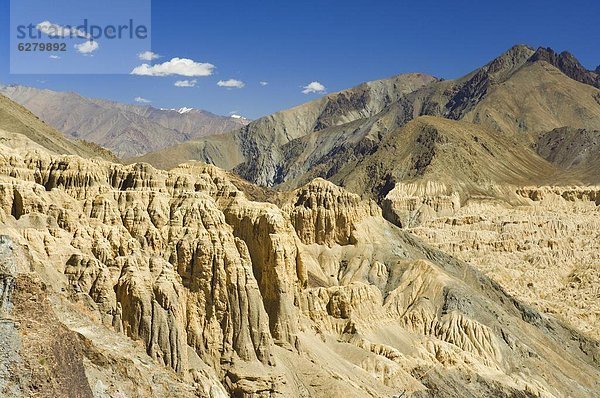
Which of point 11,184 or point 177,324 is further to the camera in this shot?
point 11,184

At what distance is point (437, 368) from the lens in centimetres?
5619

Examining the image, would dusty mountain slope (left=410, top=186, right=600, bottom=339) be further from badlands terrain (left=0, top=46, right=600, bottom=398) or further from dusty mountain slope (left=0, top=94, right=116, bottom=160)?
dusty mountain slope (left=0, top=94, right=116, bottom=160)

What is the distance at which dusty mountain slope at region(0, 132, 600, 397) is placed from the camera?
31.9 m

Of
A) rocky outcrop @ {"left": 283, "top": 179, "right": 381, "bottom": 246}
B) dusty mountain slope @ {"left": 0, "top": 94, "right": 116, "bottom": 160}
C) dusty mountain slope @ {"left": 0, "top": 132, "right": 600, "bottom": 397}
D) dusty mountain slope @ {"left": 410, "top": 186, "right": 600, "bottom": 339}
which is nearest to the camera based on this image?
dusty mountain slope @ {"left": 0, "top": 132, "right": 600, "bottom": 397}

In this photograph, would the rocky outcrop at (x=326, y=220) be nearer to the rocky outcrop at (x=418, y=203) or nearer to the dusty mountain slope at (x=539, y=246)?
the dusty mountain slope at (x=539, y=246)

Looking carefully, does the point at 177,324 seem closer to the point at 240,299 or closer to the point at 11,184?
the point at 240,299

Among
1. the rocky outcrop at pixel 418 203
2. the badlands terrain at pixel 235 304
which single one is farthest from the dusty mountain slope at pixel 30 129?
the rocky outcrop at pixel 418 203

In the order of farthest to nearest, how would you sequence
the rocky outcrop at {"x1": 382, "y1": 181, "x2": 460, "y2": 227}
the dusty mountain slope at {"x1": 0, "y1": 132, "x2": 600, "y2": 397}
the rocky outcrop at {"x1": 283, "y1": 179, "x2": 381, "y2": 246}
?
the rocky outcrop at {"x1": 382, "y1": 181, "x2": 460, "y2": 227}
the rocky outcrop at {"x1": 283, "y1": 179, "x2": 381, "y2": 246}
the dusty mountain slope at {"x1": 0, "y1": 132, "x2": 600, "y2": 397}

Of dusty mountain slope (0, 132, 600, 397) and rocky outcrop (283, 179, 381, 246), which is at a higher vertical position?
rocky outcrop (283, 179, 381, 246)

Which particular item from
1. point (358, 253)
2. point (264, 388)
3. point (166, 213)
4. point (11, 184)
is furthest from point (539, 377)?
point (11, 184)

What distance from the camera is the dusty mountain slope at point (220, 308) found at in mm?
31875

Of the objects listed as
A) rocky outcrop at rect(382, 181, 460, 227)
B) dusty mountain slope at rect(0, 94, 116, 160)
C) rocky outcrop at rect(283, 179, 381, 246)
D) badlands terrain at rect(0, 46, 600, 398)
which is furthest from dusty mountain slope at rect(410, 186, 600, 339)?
dusty mountain slope at rect(0, 94, 116, 160)

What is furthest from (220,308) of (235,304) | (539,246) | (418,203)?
(418,203)

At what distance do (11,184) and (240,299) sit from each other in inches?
545
